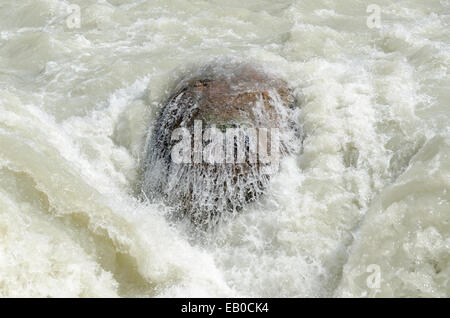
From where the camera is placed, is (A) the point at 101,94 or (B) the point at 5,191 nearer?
(B) the point at 5,191

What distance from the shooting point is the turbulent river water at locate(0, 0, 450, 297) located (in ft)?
10.5

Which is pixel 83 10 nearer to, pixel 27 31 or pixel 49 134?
pixel 27 31

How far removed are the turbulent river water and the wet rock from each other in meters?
0.16

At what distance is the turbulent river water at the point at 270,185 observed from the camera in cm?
321

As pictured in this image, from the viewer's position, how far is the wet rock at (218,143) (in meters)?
4.09

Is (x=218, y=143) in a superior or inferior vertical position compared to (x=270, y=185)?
superior

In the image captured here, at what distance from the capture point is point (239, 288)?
139 inches

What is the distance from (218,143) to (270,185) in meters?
0.61

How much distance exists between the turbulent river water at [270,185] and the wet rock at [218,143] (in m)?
0.16

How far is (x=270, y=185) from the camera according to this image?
13.5 feet

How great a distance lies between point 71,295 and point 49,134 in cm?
231

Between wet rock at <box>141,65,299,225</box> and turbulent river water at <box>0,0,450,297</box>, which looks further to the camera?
wet rock at <box>141,65,299,225</box>

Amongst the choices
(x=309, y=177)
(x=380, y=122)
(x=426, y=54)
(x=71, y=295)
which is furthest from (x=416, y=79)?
(x=71, y=295)

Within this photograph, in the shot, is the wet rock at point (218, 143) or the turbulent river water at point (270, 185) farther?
the wet rock at point (218, 143)
